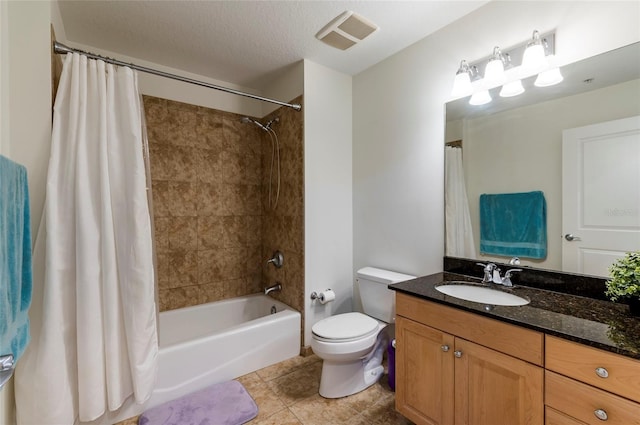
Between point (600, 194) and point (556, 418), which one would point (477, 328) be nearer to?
point (556, 418)

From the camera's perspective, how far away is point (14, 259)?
956 mm

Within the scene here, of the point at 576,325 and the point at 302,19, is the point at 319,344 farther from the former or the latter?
the point at 302,19

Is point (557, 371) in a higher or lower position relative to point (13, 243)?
lower

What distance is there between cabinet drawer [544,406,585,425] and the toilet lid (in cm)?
94

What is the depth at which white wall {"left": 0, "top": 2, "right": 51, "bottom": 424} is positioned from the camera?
1.25 metres

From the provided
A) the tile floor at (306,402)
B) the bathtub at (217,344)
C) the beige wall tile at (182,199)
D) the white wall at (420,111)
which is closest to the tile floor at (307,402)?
the tile floor at (306,402)

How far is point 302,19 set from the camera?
5.90 feet

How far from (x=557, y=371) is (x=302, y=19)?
85.9 inches

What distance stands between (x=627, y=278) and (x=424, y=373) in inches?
35.9

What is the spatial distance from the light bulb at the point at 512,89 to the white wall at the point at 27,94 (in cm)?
239

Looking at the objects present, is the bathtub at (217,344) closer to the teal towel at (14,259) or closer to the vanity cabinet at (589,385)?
the teal towel at (14,259)

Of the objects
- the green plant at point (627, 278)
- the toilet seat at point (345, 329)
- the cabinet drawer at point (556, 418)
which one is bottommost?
the toilet seat at point (345, 329)

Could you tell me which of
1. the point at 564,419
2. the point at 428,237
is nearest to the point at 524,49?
the point at 428,237

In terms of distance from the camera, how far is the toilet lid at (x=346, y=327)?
1.75 m
